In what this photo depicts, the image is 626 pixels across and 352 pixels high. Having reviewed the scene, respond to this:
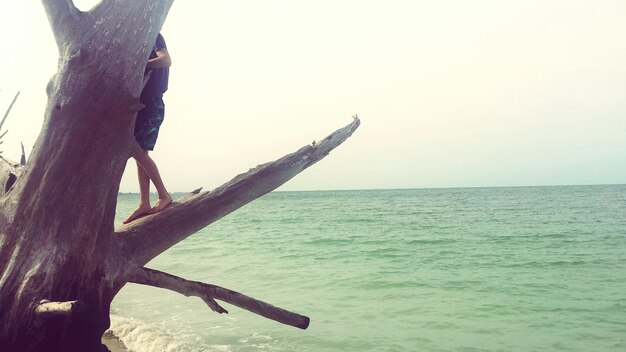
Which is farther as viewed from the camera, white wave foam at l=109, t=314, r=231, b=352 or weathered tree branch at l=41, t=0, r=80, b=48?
white wave foam at l=109, t=314, r=231, b=352

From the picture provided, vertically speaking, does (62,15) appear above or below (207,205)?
above

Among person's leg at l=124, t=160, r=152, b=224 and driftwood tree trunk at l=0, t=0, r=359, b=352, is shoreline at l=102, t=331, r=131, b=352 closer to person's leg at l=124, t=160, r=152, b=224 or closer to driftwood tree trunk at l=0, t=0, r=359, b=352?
person's leg at l=124, t=160, r=152, b=224

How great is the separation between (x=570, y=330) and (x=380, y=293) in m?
3.86

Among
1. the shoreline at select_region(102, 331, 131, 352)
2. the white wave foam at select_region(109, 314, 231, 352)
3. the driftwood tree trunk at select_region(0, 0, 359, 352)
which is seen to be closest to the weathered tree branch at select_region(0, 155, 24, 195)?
the driftwood tree trunk at select_region(0, 0, 359, 352)

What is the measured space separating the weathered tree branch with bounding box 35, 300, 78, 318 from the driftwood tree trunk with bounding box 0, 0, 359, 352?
0.01 meters

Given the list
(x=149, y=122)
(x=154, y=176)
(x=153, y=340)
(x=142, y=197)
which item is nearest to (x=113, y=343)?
(x=153, y=340)

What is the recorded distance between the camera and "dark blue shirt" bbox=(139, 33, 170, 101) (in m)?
3.58

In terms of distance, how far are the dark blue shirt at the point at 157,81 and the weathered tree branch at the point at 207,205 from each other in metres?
0.85

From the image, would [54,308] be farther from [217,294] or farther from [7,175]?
[7,175]

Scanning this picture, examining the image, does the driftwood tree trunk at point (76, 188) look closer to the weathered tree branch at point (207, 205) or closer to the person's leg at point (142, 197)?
the weathered tree branch at point (207, 205)

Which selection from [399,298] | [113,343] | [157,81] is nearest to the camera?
[157,81]

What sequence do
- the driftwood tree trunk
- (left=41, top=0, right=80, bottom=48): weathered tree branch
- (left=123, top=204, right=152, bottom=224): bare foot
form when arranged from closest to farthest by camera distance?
1. the driftwood tree trunk
2. (left=41, top=0, right=80, bottom=48): weathered tree branch
3. (left=123, top=204, right=152, bottom=224): bare foot

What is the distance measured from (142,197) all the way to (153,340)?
4.23 metres

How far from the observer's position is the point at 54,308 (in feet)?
8.13
